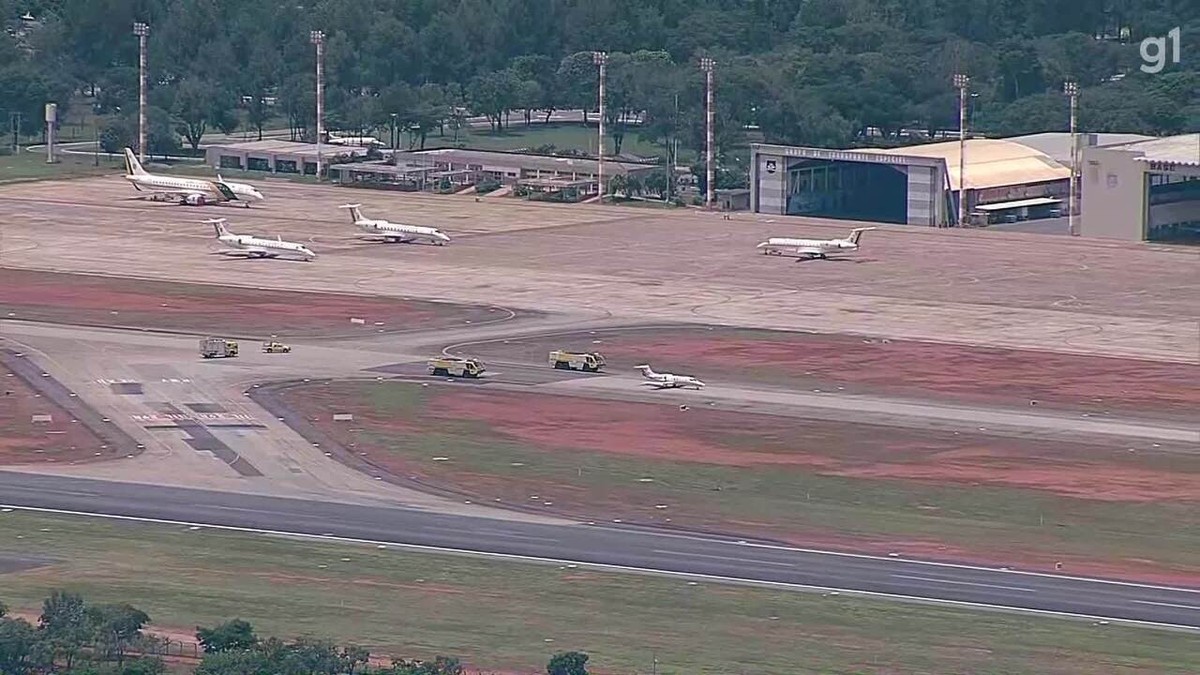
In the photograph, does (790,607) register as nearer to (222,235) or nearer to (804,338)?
(804,338)

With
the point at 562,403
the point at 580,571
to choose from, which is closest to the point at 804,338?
the point at 562,403

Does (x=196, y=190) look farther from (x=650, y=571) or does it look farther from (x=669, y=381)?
(x=650, y=571)

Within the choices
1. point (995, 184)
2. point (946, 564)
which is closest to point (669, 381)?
point (946, 564)

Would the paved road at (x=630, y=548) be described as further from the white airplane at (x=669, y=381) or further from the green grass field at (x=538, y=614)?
the white airplane at (x=669, y=381)

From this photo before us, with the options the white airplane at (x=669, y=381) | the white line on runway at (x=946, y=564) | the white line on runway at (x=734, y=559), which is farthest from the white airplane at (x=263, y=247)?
the white line on runway at (x=734, y=559)

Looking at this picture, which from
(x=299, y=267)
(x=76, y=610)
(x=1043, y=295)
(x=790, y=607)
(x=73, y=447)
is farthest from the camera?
(x=299, y=267)

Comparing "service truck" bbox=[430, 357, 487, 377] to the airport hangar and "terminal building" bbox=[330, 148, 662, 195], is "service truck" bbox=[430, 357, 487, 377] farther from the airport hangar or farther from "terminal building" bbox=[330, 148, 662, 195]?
"terminal building" bbox=[330, 148, 662, 195]
